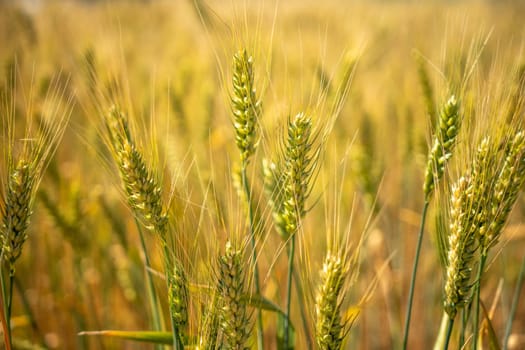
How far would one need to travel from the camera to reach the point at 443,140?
831 millimetres

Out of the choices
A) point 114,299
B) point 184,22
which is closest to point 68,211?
point 114,299

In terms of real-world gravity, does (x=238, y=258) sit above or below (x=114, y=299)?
above

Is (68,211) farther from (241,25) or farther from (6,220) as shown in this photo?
(241,25)

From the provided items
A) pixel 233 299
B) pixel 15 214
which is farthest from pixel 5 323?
pixel 233 299

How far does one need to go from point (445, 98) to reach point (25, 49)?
2.31 metres

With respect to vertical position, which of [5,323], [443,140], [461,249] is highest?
[443,140]

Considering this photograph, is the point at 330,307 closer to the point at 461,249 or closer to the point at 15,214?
Result: the point at 461,249

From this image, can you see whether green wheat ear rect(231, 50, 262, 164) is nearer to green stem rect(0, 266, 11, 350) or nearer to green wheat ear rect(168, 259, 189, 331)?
green wheat ear rect(168, 259, 189, 331)

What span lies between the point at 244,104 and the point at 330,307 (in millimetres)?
405

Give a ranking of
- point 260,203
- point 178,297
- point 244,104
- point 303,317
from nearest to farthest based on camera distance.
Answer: point 178,297, point 244,104, point 303,317, point 260,203

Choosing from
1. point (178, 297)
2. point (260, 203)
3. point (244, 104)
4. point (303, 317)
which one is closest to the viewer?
point (178, 297)

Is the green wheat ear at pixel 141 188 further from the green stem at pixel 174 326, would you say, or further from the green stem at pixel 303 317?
the green stem at pixel 303 317

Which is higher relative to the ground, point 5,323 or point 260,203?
point 260,203

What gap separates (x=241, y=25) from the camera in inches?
32.9
